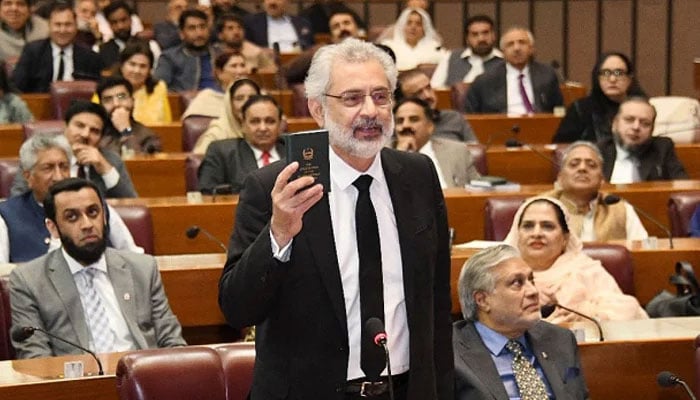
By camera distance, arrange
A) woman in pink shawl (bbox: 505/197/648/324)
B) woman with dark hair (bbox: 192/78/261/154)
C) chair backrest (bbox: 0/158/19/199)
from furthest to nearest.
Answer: woman with dark hair (bbox: 192/78/261/154), chair backrest (bbox: 0/158/19/199), woman in pink shawl (bbox: 505/197/648/324)

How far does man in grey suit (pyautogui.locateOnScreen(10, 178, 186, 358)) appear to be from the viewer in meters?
3.85

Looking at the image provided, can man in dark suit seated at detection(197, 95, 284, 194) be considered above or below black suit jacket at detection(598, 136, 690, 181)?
above

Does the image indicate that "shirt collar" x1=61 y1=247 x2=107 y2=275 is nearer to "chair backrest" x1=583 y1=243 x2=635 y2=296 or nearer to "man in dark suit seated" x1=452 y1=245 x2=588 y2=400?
"man in dark suit seated" x1=452 y1=245 x2=588 y2=400

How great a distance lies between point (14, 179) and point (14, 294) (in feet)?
4.95

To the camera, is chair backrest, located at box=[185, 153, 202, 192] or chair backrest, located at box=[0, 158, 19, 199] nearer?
chair backrest, located at box=[0, 158, 19, 199]

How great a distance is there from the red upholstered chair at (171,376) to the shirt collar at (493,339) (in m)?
0.76

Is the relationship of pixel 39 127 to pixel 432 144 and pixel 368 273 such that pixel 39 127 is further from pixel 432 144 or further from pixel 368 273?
pixel 368 273

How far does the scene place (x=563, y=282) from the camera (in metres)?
4.18

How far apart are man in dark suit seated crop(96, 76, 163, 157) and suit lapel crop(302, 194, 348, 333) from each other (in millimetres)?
4194

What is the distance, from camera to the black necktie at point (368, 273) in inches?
83.1

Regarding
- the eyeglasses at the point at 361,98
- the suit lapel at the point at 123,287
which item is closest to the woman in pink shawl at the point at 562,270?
the suit lapel at the point at 123,287

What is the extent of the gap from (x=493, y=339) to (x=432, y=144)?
269 cm

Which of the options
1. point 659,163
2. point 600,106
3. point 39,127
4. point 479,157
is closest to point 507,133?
point 600,106

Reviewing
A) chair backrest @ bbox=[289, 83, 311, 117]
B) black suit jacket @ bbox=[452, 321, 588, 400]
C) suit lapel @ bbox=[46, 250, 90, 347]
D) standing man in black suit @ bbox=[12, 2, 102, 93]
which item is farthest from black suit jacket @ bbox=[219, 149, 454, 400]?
standing man in black suit @ bbox=[12, 2, 102, 93]
